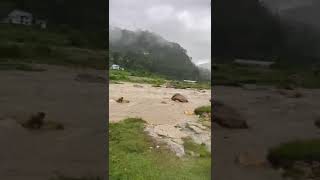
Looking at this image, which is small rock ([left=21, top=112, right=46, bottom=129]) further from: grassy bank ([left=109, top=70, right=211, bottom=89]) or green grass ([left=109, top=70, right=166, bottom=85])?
green grass ([left=109, top=70, right=166, bottom=85])

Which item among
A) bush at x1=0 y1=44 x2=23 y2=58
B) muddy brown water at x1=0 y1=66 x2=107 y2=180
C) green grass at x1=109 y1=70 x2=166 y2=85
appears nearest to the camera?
muddy brown water at x1=0 y1=66 x2=107 y2=180

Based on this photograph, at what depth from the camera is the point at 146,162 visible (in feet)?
16.7

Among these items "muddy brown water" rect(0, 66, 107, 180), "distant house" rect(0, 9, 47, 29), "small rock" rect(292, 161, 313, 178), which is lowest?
"small rock" rect(292, 161, 313, 178)

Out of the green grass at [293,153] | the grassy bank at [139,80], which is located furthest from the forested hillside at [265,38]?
the green grass at [293,153]

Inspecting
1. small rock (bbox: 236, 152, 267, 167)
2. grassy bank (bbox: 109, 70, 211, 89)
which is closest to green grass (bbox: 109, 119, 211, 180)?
small rock (bbox: 236, 152, 267, 167)

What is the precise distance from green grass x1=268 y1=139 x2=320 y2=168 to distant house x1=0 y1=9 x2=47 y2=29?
12.0 m

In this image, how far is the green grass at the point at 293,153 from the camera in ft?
17.5

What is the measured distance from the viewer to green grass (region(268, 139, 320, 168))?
5.34 m

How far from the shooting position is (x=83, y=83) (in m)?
9.48

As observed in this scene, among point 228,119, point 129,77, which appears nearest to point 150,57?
point 129,77

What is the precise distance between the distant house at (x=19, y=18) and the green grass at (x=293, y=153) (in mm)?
12043

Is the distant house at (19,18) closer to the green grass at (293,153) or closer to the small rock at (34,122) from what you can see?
the small rock at (34,122)

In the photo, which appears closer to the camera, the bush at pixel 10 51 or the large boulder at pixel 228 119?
the large boulder at pixel 228 119

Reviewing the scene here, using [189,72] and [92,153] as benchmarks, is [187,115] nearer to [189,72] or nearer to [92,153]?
[92,153]
